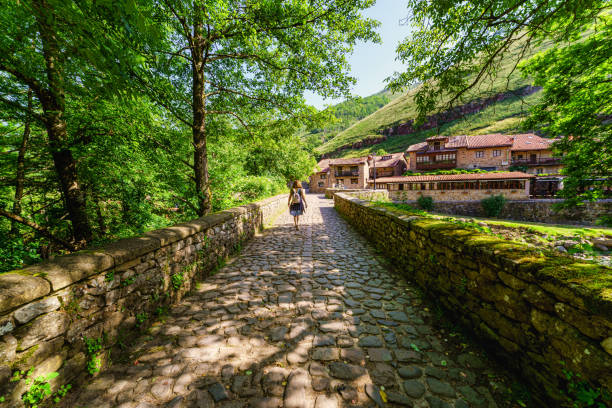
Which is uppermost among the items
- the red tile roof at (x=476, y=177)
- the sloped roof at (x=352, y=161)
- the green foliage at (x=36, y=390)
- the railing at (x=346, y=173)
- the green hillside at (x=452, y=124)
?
the green hillside at (x=452, y=124)

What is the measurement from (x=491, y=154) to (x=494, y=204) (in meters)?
19.1

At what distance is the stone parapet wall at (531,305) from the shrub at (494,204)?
28.9 meters

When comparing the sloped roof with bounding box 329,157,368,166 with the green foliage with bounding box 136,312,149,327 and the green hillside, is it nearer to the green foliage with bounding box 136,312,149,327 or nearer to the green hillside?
the green hillside

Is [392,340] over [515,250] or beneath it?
beneath

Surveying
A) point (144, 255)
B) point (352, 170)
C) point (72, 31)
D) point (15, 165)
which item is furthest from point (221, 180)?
point (352, 170)

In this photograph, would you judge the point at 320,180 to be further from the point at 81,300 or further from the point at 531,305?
the point at 81,300

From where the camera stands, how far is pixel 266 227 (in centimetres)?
916

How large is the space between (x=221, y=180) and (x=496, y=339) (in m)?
8.12

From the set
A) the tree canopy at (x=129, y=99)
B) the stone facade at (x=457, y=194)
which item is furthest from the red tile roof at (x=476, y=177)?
the tree canopy at (x=129, y=99)

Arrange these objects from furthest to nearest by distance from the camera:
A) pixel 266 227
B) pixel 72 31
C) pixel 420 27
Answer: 1. pixel 266 227
2. pixel 420 27
3. pixel 72 31

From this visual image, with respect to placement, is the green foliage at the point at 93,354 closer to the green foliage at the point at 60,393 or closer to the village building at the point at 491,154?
the green foliage at the point at 60,393

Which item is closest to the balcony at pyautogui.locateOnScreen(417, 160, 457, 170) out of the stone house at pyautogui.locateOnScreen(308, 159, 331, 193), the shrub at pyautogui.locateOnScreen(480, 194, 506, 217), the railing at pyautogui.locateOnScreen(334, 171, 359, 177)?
the railing at pyautogui.locateOnScreen(334, 171, 359, 177)

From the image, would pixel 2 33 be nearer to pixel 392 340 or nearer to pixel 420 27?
pixel 392 340

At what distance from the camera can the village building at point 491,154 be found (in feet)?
120
